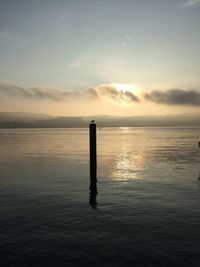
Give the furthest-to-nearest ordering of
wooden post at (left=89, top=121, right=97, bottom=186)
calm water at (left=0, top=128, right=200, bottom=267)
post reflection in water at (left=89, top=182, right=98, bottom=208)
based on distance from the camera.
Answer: wooden post at (left=89, top=121, right=97, bottom=186) < post reflection in water at (left=89, top=182, right=98, bottom=208) < calm water at (left=0, top=128, right=200, bottom=267)

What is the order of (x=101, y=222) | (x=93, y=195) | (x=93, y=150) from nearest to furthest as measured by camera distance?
1. (x=101, y=222)
2. (x=93, y=195)
3. (x=93, y=150)

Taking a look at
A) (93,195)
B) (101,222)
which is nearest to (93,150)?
(93,195)

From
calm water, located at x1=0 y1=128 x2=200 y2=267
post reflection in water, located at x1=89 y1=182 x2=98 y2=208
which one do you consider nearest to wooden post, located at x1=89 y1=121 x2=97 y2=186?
post reflection in water, located at x1=89 y1=182 x2=98 y2=208

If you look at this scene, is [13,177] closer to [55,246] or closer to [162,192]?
[162,192]

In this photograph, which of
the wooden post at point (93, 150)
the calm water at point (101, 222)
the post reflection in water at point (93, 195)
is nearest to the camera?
the calm water at point (101, 222)

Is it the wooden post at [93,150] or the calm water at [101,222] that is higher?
the wooden post at [93,150]

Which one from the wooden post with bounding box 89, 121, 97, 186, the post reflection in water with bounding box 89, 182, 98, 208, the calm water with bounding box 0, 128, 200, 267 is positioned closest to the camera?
the calm water with bounding box 0, 128, 200, 267

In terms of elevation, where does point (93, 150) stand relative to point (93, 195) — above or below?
above

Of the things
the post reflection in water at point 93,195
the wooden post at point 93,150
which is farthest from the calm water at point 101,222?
the wooden post at point 93,150

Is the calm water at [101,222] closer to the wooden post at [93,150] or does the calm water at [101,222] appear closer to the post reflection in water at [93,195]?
the post reflection in water at [93,195]

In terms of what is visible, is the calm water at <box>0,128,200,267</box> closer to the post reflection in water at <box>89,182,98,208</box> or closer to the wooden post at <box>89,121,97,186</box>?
the post reflection in water at <box>89,182,98,208</box>

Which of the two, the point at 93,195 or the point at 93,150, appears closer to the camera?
the point at 93,195

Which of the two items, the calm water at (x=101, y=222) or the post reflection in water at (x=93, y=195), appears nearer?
the calm water at (x=101, y=222)

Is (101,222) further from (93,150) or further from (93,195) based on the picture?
(93,150)
